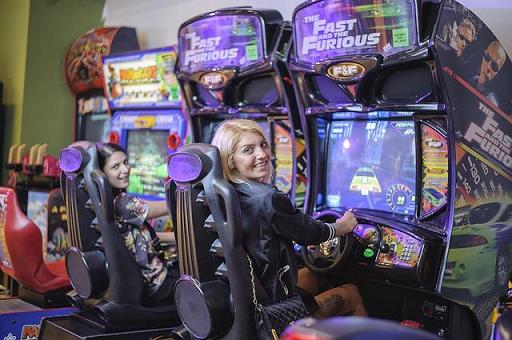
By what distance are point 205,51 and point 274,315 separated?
180cm

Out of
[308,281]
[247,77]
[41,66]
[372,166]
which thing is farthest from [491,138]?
[41,66]

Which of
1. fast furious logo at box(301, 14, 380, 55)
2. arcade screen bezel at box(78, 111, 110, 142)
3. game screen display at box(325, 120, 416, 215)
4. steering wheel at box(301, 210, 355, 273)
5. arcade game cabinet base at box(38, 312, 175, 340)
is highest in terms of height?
fast furious logo at box(301, 14, 380, 55)

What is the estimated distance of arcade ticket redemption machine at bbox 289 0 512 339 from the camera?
279 centimetres

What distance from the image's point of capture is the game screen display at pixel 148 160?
4824mm

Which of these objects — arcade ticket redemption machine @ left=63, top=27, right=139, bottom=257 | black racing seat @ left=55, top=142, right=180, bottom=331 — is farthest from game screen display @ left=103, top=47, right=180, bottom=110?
black racing seat @ left=55, top=142, right=180, bottom=331

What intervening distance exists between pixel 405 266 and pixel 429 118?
59 centimetres

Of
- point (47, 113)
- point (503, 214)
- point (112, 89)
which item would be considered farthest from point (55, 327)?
point (47, 113)

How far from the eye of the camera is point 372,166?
3.23 m

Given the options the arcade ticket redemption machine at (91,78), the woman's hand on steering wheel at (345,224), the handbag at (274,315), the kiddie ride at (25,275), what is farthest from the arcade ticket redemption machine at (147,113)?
the handbag at (274,315)

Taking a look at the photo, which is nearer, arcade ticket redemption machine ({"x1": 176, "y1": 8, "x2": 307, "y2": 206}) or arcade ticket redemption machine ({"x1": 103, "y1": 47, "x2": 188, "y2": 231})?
arcade ticket redemption machine ({"x1": 176, "y1": 8, "x2": 307, "y2": 206})

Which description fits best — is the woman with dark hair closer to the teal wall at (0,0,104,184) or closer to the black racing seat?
the black racing seat

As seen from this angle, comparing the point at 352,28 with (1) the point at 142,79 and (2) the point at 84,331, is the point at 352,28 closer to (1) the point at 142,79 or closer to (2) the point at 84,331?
(2) the point at 84,331

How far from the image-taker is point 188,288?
2.64m

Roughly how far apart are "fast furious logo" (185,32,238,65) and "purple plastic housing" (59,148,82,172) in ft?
2.95
